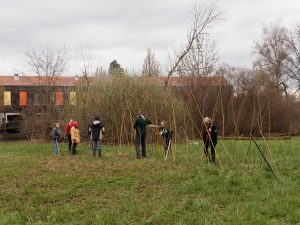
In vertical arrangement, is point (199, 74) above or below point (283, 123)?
above

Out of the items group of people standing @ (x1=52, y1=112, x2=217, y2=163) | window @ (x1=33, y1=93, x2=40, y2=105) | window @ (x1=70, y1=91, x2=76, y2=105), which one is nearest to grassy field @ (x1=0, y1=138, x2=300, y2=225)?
group of people standing @ (x1=52, y1=112, x2=217, y2=163)

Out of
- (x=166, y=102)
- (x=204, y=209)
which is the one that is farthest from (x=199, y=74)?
(x=204, y=209)

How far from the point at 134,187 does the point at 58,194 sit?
5.24 feet

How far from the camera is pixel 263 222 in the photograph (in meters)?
5.94

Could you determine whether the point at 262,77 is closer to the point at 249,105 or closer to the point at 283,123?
the point at 249,105

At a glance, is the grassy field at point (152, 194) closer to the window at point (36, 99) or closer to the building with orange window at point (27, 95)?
the building with orange window at point (27, 95)

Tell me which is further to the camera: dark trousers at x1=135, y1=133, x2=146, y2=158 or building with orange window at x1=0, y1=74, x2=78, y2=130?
building with orange window at x1=0, y1=74, x2=78, y2=130

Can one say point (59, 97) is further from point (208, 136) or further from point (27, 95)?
point (208, 136)

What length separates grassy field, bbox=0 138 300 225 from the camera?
21.2 ft

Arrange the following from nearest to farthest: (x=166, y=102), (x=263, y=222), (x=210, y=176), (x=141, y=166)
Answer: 1. (x=263, y=222)
2. (x=210, y=176)
3. (x=141, y=166)
4. (x=166, y=102)

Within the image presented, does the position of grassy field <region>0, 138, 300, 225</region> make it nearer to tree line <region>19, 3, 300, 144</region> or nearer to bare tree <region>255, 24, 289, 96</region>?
tree line <region>19, 3, 300, 144</region>

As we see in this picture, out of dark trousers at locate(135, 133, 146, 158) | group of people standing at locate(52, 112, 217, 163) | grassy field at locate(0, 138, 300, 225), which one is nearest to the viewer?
grassy field at locate(0, 138, 300, 225)

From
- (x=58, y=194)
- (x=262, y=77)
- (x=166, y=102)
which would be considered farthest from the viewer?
(x=262, y=77)

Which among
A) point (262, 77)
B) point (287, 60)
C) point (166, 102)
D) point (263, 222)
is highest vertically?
point (287, 60)
